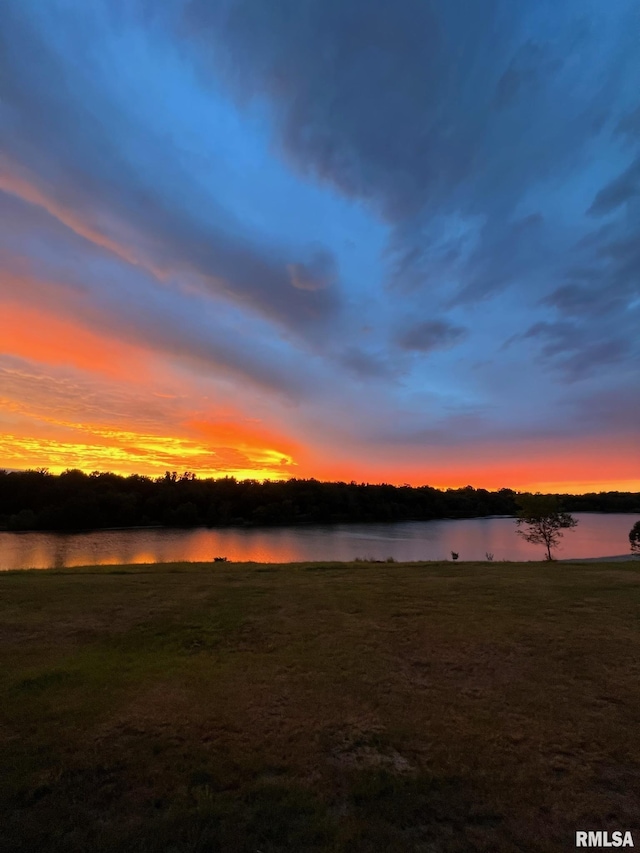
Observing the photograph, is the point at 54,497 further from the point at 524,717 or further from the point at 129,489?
the point at 524,717

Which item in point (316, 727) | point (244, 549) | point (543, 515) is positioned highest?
point (543, 515)

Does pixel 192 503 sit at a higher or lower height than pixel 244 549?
higher

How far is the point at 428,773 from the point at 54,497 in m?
68.9

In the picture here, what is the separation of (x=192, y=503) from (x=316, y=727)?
68965mm

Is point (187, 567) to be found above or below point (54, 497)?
below

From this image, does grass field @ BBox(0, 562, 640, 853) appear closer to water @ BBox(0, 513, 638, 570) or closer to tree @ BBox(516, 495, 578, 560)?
water @ BBox(0, 513, 638, 570)

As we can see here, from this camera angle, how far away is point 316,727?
152 inches

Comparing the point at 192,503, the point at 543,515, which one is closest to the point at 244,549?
the point at 543,515

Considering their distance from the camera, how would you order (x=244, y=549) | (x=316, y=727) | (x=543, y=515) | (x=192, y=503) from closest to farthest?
(x=316, y=727), (x=543, y=515), (x=244, y=549), (x=192, y=503)

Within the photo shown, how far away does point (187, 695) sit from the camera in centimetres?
446

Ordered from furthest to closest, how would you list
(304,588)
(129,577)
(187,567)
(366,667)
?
(187,567) → (129,577) → (304,588) → (366,667)

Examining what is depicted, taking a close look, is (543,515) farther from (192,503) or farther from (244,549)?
(192,503)

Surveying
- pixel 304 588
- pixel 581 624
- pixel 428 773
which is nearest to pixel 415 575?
pixel 304 588

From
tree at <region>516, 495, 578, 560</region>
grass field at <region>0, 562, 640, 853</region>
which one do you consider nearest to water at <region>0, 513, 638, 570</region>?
tree at <region>516, 495, 578, 560</region>
